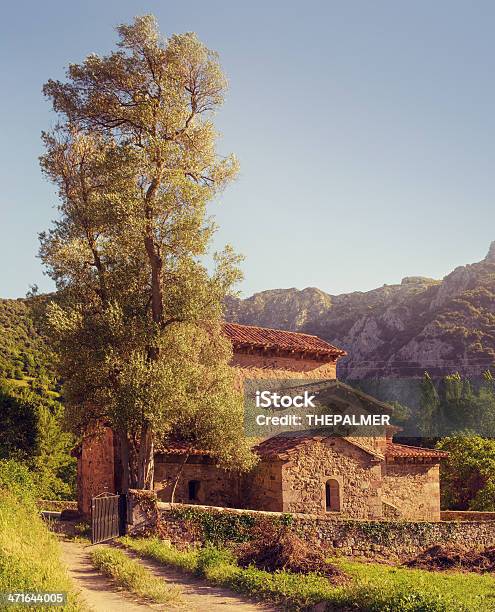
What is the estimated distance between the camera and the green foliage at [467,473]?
3838 centimetres

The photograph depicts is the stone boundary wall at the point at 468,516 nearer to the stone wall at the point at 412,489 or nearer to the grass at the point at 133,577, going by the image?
the stone wall at the point at 412,489

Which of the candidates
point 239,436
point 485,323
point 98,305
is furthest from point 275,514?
point 485,323

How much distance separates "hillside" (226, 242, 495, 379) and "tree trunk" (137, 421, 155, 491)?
230ft

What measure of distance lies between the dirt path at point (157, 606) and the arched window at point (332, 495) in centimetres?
1141

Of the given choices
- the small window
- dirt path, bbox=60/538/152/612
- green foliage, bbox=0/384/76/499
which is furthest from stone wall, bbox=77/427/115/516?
dirt path, bbox=60/538/152/612

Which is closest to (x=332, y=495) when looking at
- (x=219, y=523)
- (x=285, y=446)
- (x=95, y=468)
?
(x=285, y=446)

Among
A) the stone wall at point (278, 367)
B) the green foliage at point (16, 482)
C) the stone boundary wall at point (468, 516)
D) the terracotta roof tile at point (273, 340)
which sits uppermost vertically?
→ the terracotta roof tile at point (273, 340)

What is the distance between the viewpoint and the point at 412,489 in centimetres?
3198

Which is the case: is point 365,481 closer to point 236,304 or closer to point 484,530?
point 484,530

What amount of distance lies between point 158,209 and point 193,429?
861 centimetres

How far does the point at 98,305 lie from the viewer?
25.3 metres

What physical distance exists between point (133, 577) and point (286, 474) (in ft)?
40.0

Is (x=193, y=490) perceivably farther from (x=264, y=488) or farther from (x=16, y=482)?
(x=16, y=482)

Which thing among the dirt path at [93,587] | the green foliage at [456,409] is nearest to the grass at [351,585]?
the dirt path at [93,587]
